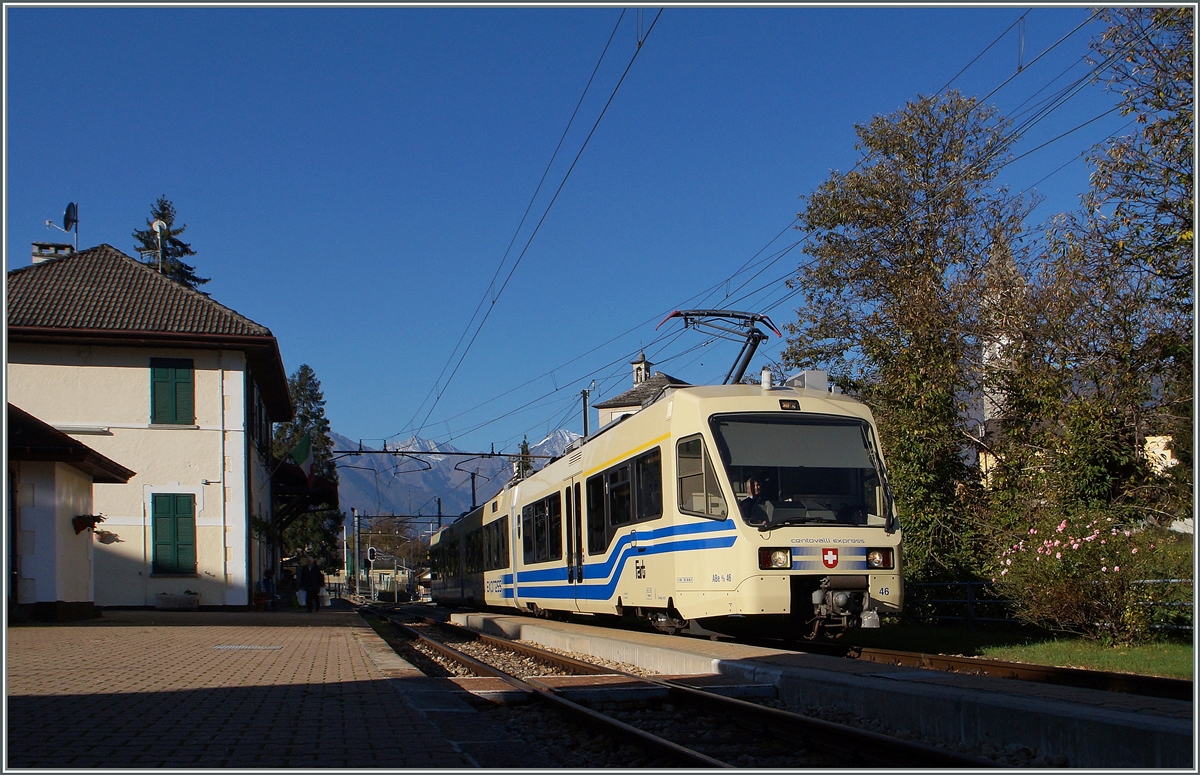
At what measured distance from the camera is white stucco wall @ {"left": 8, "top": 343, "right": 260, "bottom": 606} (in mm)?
27297

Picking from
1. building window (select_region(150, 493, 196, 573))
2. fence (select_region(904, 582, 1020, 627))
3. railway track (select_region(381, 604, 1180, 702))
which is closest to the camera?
railway track (select_region(381, 604, 1180, 702))

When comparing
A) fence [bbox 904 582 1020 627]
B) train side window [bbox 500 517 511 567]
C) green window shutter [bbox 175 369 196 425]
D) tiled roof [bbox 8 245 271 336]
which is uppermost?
tiled roof [bbox 8 245 271 336]

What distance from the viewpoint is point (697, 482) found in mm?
12461

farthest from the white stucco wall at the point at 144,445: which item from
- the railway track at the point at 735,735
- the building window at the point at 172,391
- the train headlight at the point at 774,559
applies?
the railway track at the point at 735,735

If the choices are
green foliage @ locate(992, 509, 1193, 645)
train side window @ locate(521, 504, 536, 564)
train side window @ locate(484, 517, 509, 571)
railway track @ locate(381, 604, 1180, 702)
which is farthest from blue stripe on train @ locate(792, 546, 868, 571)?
train side window @ locate(484, 517, 509, 571)

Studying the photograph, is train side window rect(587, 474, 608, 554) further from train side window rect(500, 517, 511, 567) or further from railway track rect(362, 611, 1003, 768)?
train side window rect(500, 517, 511, 567)

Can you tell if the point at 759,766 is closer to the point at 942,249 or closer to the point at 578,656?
the point at 578,656

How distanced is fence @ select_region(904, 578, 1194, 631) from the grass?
0.63 feet

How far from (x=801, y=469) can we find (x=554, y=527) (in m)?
7.05

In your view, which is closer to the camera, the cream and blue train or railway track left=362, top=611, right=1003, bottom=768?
railway track left=362, top=611, right=1003, bottom=768

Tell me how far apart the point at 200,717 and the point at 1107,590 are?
31.2ft

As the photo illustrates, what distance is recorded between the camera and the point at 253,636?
56.5 ft

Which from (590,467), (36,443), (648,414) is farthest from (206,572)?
(648,414)

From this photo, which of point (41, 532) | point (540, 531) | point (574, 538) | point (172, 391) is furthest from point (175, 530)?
point (574, 538)
